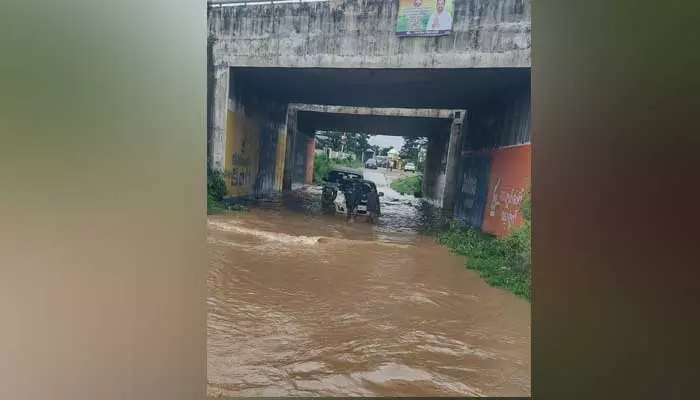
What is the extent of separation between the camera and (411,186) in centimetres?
3319

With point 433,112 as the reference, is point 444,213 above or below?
below

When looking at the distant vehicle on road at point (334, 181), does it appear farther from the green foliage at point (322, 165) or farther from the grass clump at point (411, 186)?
the grass clump at point (411, 186)

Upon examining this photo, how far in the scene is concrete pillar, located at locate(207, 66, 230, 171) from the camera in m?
12.9

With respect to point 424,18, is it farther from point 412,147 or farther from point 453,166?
point 412,147

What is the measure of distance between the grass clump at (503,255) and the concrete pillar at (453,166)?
5.91 meters

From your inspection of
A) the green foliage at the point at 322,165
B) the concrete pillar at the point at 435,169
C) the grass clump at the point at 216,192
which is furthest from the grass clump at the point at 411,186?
the grass clump at the point at 216,192

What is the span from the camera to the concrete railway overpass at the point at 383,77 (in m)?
10.2
